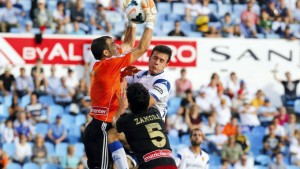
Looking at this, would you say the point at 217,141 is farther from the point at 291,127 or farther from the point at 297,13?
the point at 297,13

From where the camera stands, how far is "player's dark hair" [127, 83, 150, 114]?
35.8 feet

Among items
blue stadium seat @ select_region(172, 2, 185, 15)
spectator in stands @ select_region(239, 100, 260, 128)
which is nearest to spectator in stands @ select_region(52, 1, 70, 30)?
blue stadium seat @ select_region(172, 2, 185, 15)

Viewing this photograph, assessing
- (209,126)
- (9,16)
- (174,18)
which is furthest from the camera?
(174,18)

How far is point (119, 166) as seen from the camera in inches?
481

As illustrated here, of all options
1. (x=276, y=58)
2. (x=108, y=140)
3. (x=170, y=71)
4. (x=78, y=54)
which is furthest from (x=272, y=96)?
(x=108, y=140)

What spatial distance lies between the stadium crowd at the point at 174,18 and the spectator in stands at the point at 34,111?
2.71 meters

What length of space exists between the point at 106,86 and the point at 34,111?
9.27 meters

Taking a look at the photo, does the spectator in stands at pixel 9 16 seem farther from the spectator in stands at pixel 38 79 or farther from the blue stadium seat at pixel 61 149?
the blue stadium seat at pixel 61 149

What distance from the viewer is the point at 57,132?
2106cm

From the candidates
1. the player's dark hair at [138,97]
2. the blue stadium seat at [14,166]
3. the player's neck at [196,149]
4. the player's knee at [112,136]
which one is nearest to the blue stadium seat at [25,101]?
the blue stadium seat at [14,166]

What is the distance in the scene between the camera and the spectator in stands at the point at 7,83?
2211cm

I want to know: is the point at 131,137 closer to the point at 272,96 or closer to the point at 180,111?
the point at 180,111

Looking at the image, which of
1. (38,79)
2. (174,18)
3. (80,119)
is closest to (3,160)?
(80,119)

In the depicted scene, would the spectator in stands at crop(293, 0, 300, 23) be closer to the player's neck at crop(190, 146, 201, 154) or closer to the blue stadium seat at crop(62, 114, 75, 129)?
the blue stadium seat at crop(62, 114, 75, 129)
